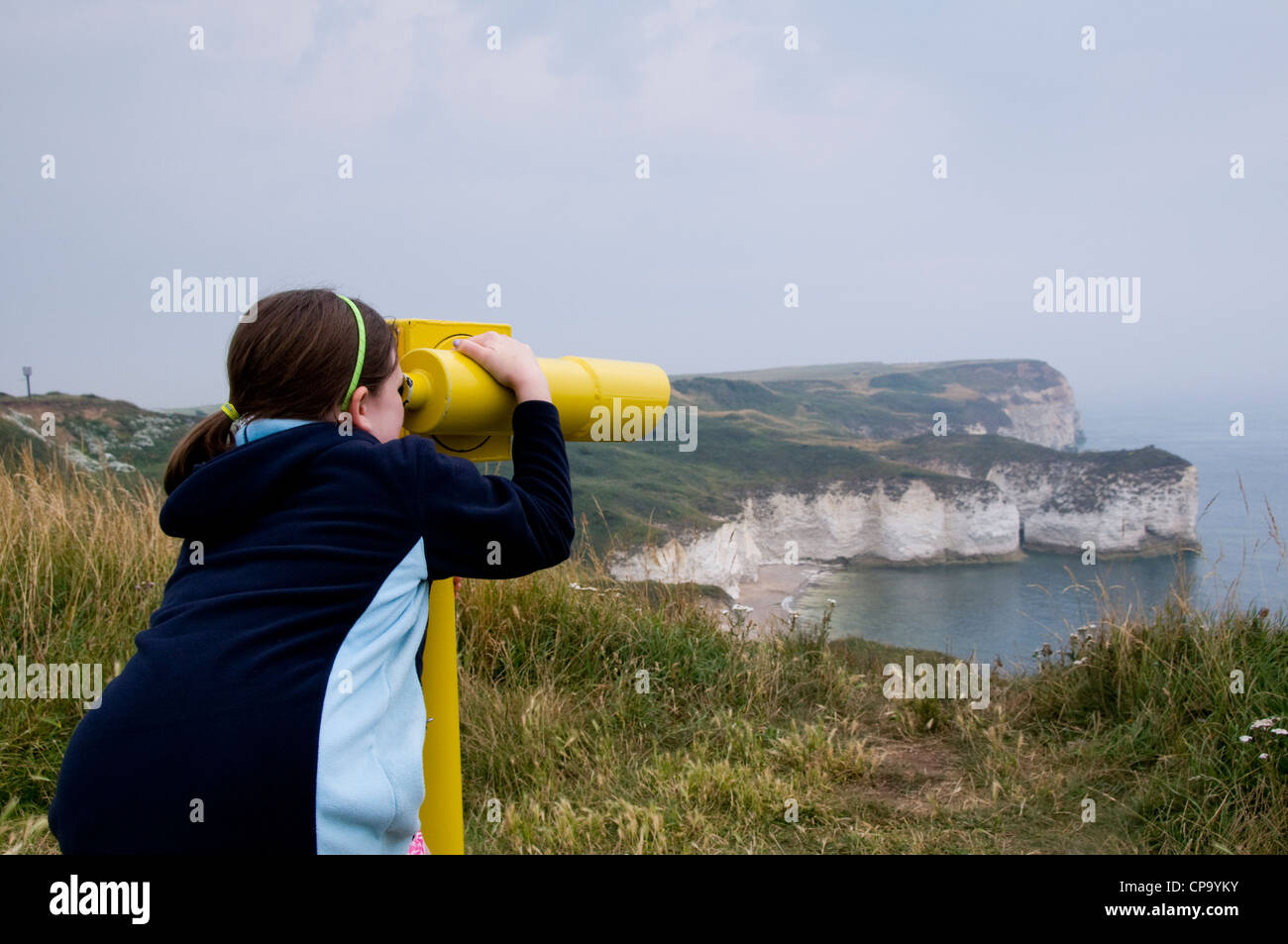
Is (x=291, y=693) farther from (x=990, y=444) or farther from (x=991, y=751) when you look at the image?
(x=990, y=444)

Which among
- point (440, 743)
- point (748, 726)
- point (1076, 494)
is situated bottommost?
point (1076, 494)

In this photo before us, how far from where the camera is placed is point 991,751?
3510 millimetres

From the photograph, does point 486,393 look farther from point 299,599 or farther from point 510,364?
point 299,599

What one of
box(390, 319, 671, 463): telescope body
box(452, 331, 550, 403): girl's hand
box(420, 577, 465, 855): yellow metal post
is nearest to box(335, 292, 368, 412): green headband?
box(390, 319, 671, 463): telescope body

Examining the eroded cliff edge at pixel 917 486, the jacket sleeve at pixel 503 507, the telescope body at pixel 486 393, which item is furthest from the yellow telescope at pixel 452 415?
the eroded cliff edge at pixel 917 486

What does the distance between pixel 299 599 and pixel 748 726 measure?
2.55 metres

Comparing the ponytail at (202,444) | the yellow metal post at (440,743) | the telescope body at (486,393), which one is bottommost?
the yellow metal post at (440,743)

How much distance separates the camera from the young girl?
1.25 metres

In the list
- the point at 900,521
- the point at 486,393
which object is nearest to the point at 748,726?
the point at 486,393

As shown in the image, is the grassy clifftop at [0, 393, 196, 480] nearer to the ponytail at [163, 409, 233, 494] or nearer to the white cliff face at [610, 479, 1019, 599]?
the ponytail at [163, 409, 233, 494]

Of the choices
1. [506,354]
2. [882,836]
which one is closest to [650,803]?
[882,836]

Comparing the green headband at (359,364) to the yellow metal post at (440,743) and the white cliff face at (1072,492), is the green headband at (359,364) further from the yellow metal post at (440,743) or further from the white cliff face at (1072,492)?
the white cliff face at (1072,492)

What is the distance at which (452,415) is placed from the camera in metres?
1.71

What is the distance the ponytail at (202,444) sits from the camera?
5.26 ft
